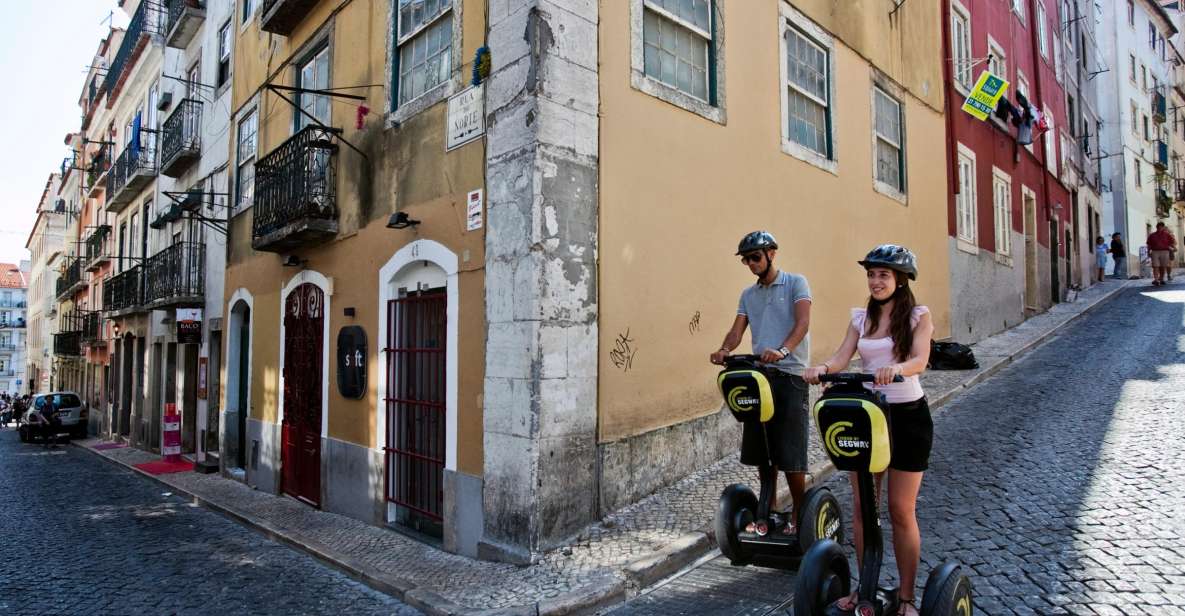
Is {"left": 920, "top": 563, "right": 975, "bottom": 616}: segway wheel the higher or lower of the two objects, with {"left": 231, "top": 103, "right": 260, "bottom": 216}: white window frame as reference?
lower

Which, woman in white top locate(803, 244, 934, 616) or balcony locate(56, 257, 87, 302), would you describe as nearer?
woman in white top locate(803, 244, 934, 616)

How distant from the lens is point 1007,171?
54.3 ft

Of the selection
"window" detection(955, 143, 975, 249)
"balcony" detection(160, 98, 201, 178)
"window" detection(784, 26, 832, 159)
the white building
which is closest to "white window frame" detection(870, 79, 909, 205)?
"window" detection(784, 26, 832, 159)

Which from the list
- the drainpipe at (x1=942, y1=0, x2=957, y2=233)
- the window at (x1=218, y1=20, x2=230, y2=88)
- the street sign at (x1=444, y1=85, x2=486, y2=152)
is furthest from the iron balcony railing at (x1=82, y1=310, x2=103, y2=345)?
the drainpipe at (x1=942, y1=0, x2=957, y2=233)

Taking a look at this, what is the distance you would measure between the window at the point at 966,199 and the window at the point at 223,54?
46.1 feet

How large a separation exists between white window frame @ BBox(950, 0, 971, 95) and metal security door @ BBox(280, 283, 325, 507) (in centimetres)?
1213

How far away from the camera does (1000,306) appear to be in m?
15.4

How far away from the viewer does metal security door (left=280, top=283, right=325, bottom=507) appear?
29.7 feet

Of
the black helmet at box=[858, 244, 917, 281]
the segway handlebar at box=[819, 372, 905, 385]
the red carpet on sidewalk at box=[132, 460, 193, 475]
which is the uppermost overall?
the black helmet at box=[858, 244, 917, 281]

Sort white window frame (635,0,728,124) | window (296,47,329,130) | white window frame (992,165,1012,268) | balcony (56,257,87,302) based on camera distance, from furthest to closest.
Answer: balcony (56,257,87,302), white window frame (992,165,1012,268), window (296,47,329,130), white window frame (635,0,728,124)

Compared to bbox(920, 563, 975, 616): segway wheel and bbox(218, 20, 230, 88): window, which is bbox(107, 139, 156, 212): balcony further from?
bbox(920, 563, 975, 616): segway wheel

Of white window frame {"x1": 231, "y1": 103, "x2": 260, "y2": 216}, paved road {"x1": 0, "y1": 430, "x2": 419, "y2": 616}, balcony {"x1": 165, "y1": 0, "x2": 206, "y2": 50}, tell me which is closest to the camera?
paved road {"x1": 0, "y1": 430, "x2": 419, "y2": 616}

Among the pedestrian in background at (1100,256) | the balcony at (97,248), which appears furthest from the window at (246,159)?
the pedestrian in background at (1100,256)

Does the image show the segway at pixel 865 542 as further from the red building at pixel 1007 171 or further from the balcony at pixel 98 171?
the balcony at pixel 98 171
